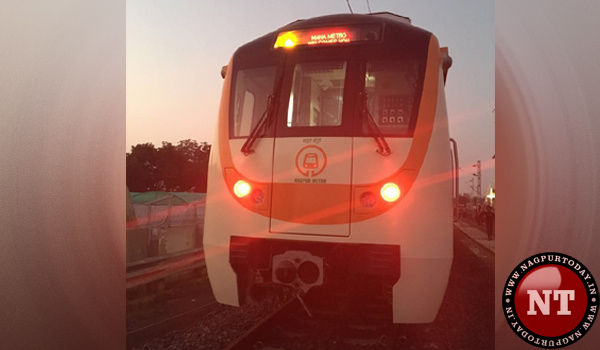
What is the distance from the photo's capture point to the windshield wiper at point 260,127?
3650 millimetres

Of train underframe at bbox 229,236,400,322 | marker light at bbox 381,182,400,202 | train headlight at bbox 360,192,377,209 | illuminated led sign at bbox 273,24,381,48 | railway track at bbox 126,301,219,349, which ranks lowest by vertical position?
railway track at bbox 126,301,219,349

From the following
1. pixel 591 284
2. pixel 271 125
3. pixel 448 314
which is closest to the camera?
pixel 591 284

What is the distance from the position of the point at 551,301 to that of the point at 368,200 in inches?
50.1

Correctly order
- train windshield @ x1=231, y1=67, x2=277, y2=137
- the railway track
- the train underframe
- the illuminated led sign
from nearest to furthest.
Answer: the train underframe, the illuminated led sign, train windshield @ x1=231, y1=67, x2=277, y2=137, the railway track

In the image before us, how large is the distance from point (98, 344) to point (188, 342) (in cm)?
85

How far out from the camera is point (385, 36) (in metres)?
3.63

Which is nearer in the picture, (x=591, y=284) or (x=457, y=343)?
(x=591, y=284)

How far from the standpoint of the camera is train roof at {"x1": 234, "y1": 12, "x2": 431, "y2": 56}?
3.65 meters

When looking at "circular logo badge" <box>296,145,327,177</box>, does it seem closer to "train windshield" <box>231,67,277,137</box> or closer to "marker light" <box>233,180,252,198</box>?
"marker light" <box>233,180,252,198</box>

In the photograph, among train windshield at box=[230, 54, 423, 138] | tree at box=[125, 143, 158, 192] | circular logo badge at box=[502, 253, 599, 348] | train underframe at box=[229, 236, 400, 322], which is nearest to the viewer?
circular logo badge at box=[502, 253, 599, 348]

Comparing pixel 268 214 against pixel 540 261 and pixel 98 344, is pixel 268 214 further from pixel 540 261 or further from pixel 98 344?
pixel 540 261

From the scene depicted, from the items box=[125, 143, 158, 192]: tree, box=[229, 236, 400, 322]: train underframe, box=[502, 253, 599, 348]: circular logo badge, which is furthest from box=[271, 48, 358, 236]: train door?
box=[125, 143, 158, 192]: tree

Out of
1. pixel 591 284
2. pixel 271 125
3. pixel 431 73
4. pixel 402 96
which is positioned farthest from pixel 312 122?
pixel 591 284

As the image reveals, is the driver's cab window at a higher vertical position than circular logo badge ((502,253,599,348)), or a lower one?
higher
